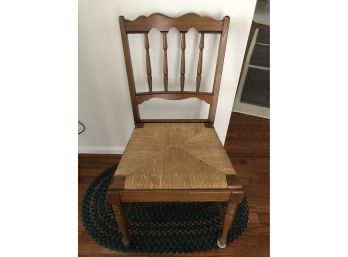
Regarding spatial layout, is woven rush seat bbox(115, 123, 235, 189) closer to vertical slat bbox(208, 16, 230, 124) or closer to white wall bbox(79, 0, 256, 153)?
vertical slat bbox(208, 16, 230, 124)

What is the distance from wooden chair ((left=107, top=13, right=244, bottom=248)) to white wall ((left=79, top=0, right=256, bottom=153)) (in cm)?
10

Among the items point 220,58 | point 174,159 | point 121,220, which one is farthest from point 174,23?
point 121,220

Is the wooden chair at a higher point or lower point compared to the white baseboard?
higher

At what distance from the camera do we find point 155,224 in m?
1.18

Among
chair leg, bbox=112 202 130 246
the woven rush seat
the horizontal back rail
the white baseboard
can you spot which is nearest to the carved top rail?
the horizontal back rail

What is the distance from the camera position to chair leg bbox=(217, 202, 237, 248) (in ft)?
3.09

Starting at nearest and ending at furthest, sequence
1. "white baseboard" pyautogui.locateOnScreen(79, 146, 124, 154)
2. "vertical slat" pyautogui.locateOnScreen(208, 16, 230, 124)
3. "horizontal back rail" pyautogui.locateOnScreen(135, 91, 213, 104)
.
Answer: "vertical slat" pyautogui.locateOnScreen(208, 16, 230, 124) < "horizontal back rail" pyautogui.locateOnScreen(135, 91, 213, 104) < "white baseboard" pyautogui.locateOnScreen(79, 146, 124, 154)

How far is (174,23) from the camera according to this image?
1.02 metres

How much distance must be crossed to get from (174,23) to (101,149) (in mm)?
972

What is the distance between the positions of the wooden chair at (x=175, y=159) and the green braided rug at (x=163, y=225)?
2.9 inches

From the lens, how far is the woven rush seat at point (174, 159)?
0.86m

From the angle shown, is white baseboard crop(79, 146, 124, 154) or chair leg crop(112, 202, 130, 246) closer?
chair leg crop(112, 202, 130, 246)

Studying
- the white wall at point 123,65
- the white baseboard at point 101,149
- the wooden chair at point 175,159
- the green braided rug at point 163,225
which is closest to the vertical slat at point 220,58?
the wooden chair at point 175,159

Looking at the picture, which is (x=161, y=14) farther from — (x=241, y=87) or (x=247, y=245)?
(x=241, y=87)
